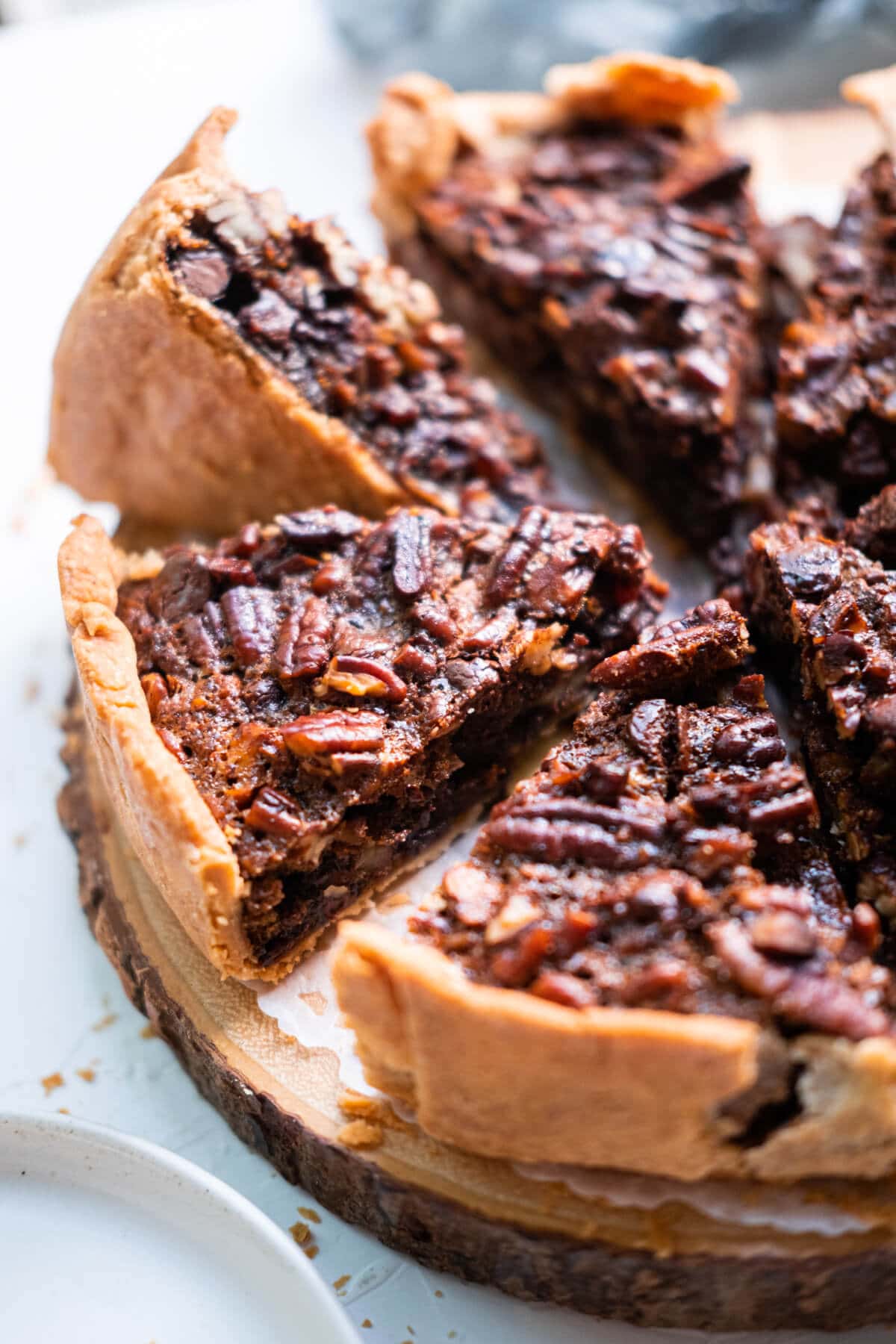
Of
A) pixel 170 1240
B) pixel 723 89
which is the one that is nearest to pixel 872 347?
pixel 723 89

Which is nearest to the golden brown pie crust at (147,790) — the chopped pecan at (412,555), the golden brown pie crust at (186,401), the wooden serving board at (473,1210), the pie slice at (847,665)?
the wooden serving board at (473,1210)

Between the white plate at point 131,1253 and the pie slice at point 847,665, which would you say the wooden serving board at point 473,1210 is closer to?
the white plate at point 131,1253

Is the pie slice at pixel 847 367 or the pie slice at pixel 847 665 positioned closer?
the pie slice at pixel 847 665

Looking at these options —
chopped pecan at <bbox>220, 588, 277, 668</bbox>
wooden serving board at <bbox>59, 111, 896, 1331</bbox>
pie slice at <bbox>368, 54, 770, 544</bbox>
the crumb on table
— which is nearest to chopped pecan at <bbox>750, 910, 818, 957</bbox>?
wooden serving board at <bbox>59, 111, 896, 1331</bbox>

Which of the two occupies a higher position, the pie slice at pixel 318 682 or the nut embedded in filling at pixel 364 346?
the nut embedded in filling at pixel 364 346

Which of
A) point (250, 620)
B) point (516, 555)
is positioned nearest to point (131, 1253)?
point (250, 620)

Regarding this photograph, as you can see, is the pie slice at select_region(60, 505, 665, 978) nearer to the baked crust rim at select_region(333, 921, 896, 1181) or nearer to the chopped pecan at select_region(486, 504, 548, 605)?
the chopped pecan at select_region(486, 504, 548, 605)
